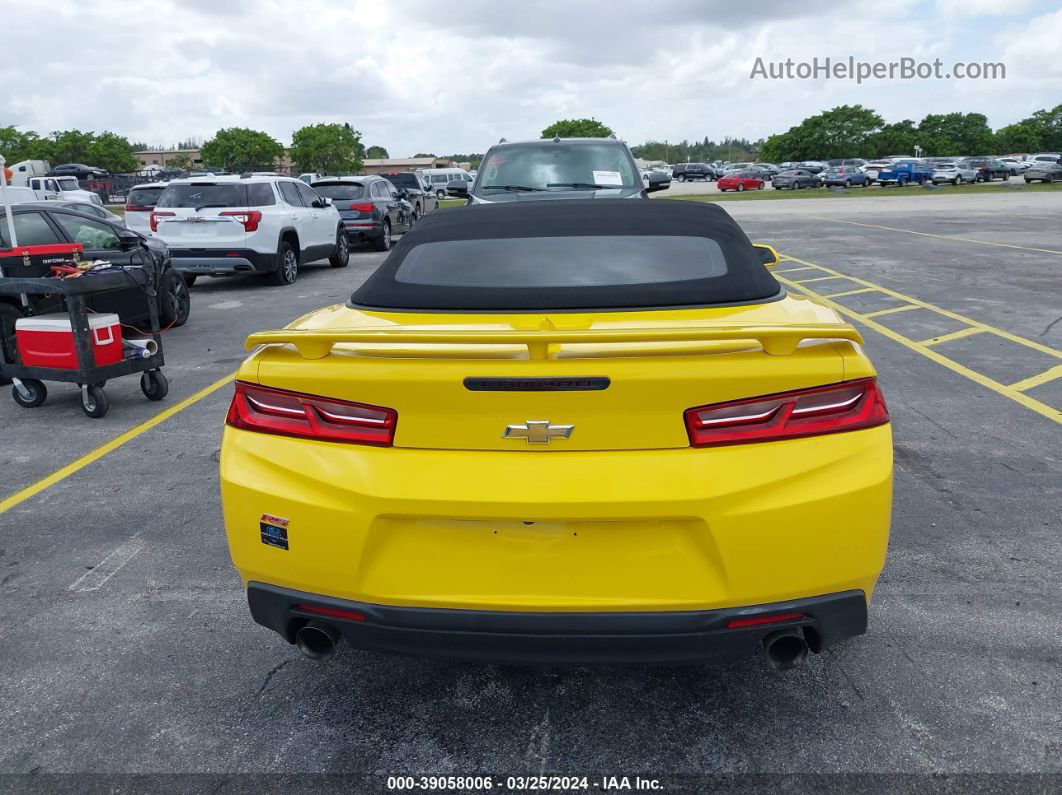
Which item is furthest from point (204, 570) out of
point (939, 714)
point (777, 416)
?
point (939, 714)

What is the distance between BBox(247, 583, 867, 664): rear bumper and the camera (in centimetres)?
235

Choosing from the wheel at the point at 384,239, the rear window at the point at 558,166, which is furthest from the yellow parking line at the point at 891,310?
the wheel at the point at 384,239

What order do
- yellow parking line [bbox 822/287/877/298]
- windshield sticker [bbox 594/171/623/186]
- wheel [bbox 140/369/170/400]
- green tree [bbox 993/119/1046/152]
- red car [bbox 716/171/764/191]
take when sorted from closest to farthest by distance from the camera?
wheel [bbox 140/369/170/400] < windshield sticker [bbox 594/171/623/186] < yellow parking line [bbox 822/287/877/298] < red car [bbox 716/171/764/191] < green tree [bbox 993/119/1046/152]

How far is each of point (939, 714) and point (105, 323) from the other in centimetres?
617

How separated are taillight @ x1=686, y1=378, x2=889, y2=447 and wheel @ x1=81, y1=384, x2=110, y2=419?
5755 millimetres

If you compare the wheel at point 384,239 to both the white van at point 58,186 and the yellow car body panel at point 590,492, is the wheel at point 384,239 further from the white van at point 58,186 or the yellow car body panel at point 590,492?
the white van at point 58,186

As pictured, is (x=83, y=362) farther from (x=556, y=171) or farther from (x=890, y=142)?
(x=890, y=142)

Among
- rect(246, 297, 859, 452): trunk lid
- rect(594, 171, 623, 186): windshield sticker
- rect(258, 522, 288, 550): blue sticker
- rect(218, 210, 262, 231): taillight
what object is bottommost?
rect(258, 522, 288, 550): blue sticker

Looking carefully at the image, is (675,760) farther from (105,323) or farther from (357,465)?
(105,323)

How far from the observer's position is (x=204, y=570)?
13.1 ft

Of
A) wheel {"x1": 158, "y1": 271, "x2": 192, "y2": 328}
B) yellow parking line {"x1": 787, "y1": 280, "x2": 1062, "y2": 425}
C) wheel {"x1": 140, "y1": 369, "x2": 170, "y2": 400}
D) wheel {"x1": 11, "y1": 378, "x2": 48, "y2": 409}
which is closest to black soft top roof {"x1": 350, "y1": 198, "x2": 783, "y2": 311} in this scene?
yellow parking line {"x1": 787, "y1": 280, "x2": 1062, "y2": 425}

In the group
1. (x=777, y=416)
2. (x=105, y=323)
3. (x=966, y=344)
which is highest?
(x=777, y=416)

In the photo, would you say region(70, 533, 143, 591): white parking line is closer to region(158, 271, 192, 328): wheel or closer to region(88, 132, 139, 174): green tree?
region(158, 271, 192, 328): wheel

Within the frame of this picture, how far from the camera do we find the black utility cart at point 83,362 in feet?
20.9
